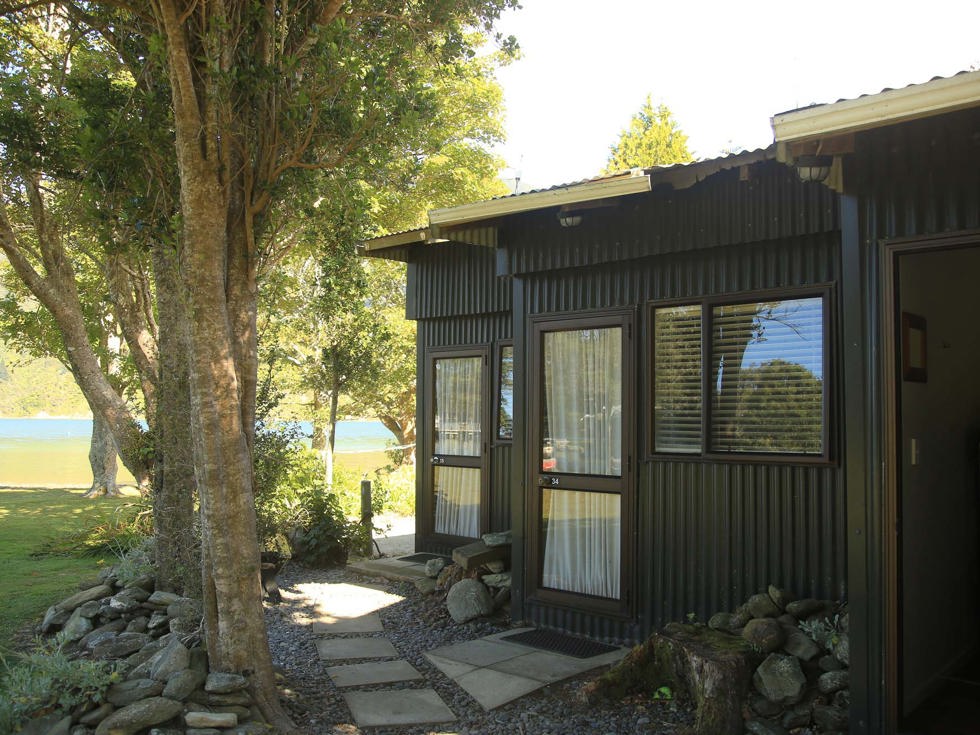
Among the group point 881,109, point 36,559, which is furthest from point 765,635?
point 36,559

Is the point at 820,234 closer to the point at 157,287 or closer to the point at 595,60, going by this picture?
the point at 157,287

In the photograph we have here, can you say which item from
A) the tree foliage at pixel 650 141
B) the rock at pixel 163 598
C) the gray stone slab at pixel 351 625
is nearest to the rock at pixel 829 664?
the gray stone slab at pixel 351 625

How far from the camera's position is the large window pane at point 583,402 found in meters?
5.91

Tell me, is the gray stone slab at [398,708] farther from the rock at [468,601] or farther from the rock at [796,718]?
the rock at [796,718]

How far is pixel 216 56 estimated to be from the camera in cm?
435

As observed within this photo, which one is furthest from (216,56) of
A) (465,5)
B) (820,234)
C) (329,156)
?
(820,234)

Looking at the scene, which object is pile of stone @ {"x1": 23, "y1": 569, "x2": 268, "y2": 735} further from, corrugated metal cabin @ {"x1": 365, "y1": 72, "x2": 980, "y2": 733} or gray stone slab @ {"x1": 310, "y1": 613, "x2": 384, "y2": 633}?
corrugated metal cabin @ {"x1": 365, "y1": 72, "x2": 980, "y2": 733}

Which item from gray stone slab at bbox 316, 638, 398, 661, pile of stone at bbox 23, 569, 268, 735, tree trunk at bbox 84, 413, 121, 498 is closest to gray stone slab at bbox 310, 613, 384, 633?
gray stone slab at bbox 316, 638, 398, 661

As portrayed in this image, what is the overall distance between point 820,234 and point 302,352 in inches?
631

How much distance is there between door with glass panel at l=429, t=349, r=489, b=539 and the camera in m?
8.66

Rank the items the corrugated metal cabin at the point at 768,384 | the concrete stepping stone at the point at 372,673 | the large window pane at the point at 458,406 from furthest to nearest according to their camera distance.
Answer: the large window pane at the point at 458,406 < the concrete stepping stone at the point at 372,673 < the corrugated metal cabin at the point at 768,384

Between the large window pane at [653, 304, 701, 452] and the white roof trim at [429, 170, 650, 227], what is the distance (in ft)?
3.45

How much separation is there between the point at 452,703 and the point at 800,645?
2.11 meters

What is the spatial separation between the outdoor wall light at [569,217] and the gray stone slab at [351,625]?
12.1 ft
